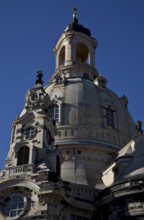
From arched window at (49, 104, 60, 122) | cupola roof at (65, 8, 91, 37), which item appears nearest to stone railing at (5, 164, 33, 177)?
arched window at (49, 104, 60, 122)

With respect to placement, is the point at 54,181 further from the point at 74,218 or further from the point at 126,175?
the point at 126,175

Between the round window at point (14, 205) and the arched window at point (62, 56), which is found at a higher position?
the arched window at point (62, 56)

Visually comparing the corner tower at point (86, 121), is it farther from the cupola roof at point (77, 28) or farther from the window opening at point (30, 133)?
the cupola roof at point (77, 28)

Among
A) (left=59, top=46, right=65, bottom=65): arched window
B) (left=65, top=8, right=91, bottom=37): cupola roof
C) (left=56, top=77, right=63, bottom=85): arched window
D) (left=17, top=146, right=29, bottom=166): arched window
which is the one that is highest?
(left=65, top=8, right=91, bottom=37): cupola roof

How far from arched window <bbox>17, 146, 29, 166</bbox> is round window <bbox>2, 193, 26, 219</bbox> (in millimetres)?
3120

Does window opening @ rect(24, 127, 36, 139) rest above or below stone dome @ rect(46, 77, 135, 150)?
below

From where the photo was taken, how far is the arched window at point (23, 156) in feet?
112

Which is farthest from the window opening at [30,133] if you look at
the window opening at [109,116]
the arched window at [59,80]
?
the arched window at [59,80]

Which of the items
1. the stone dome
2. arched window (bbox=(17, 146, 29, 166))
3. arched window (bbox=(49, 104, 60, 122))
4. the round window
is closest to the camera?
the round window

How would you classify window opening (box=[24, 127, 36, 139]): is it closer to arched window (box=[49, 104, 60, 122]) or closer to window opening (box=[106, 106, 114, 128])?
arched window (box=[49, 104, 60, 122])

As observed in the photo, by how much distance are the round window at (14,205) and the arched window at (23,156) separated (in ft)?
10.2

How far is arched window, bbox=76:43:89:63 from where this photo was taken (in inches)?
2328

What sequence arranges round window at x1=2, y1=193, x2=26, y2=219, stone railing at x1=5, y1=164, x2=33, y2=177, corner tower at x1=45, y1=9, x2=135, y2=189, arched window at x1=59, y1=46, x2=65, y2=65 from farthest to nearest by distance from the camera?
1. arched window at x1=59, y1=46, x2=65, y2=65
2. corner tower at x1=45, y1=9, x2=135, y2=189
3. stone railing at x1=5, y1=164, x2=33, y2=177
4. round window at x1=2, y1=193, x2=26, y2=219

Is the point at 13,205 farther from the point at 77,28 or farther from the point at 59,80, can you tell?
the point at 77,28
